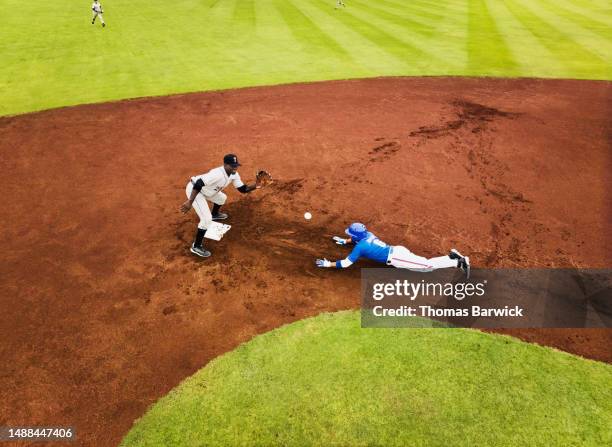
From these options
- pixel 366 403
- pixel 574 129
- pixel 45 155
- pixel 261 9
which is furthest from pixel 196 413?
pixel 261 9

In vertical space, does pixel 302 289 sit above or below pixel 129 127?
below

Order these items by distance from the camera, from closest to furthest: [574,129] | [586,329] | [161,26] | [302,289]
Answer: [586,329], [302,289], [574,129], [161,26]

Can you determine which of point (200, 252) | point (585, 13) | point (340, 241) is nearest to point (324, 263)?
point (340, 241)

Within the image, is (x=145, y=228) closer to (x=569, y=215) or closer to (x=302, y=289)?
(x=302, y=289)

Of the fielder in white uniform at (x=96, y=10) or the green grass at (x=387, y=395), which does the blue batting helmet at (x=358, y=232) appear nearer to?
the green grass at (x=387, y=395)

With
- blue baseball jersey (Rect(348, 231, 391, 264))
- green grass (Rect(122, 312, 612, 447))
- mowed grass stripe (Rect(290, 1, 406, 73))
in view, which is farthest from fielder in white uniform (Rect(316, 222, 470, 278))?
mowed grass stripe (Rect(290, 1, 406, 73))
